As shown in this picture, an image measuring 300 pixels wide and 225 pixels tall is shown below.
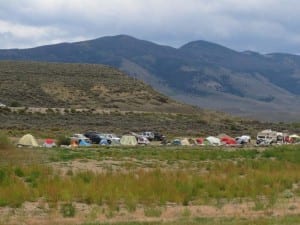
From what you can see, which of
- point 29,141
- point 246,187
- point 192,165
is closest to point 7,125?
point 29,141

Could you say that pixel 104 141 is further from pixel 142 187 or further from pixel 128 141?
pixel 142 187

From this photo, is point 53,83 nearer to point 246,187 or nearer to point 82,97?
point 82,97

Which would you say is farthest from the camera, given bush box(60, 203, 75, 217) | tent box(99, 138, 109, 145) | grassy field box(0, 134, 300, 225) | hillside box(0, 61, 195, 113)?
hillside box(0, 61, 195, 113)

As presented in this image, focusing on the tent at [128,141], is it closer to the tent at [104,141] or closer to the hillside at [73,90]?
the tent at [104,141]

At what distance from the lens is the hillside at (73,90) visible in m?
125

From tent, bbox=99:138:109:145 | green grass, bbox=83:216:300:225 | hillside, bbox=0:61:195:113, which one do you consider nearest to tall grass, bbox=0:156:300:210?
green grass, bbox=83:216:300:225

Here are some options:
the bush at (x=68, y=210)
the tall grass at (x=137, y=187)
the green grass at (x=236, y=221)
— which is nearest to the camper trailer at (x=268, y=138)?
the tall grass at (x=137, y=187)

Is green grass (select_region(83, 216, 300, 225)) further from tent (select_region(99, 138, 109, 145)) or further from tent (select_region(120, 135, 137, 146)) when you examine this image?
tent (select_region(99, 138, 109, 145))

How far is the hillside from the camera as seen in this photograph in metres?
125

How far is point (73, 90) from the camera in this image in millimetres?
131125

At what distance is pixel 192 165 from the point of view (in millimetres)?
36625

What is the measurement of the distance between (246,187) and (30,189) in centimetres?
771

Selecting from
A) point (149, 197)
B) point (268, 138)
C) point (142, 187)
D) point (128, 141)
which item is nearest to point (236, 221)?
point (149, 197)

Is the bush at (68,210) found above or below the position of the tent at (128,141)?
above
